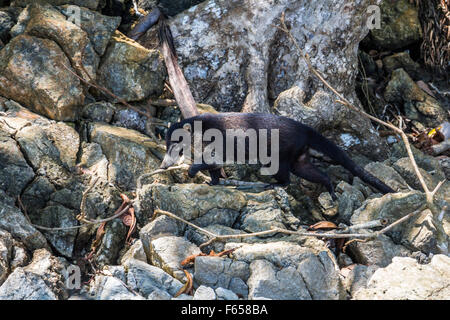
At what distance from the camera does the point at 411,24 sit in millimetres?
7887

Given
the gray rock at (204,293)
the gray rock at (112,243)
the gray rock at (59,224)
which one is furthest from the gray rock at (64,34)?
the gray rock at (204,293)

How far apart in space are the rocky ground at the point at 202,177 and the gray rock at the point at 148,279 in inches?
0.4

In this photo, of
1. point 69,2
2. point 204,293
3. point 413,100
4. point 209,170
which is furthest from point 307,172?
point 69,2

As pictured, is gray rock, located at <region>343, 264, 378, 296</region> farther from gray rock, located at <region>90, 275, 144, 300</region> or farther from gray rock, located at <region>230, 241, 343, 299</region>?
gray rock, located at <region>90, 275, 144, 300</region>

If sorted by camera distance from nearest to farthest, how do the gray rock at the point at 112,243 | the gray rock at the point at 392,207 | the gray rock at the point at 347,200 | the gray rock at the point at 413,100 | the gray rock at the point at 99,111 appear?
the gray rock at the point at 112,243
the gray rock at the point at 392,207
the gray rock at the point at 347,200
the gray rock at the point at 99,111
the gray rock at the point at 413,100

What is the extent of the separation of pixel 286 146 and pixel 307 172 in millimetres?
400

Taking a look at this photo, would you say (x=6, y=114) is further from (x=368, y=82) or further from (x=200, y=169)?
(x=368, y=82)

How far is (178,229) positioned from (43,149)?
4.99 ft

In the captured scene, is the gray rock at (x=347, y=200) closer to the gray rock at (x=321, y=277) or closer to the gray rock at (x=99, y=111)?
the gray rock at (x=321, y=277)

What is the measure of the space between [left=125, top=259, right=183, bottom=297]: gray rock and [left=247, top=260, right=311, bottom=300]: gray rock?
1.83 ft

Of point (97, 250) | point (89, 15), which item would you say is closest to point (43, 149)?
point (97, 250)

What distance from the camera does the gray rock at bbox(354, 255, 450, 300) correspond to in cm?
369

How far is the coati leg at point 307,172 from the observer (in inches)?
219

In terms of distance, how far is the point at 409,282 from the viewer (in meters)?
3.78
